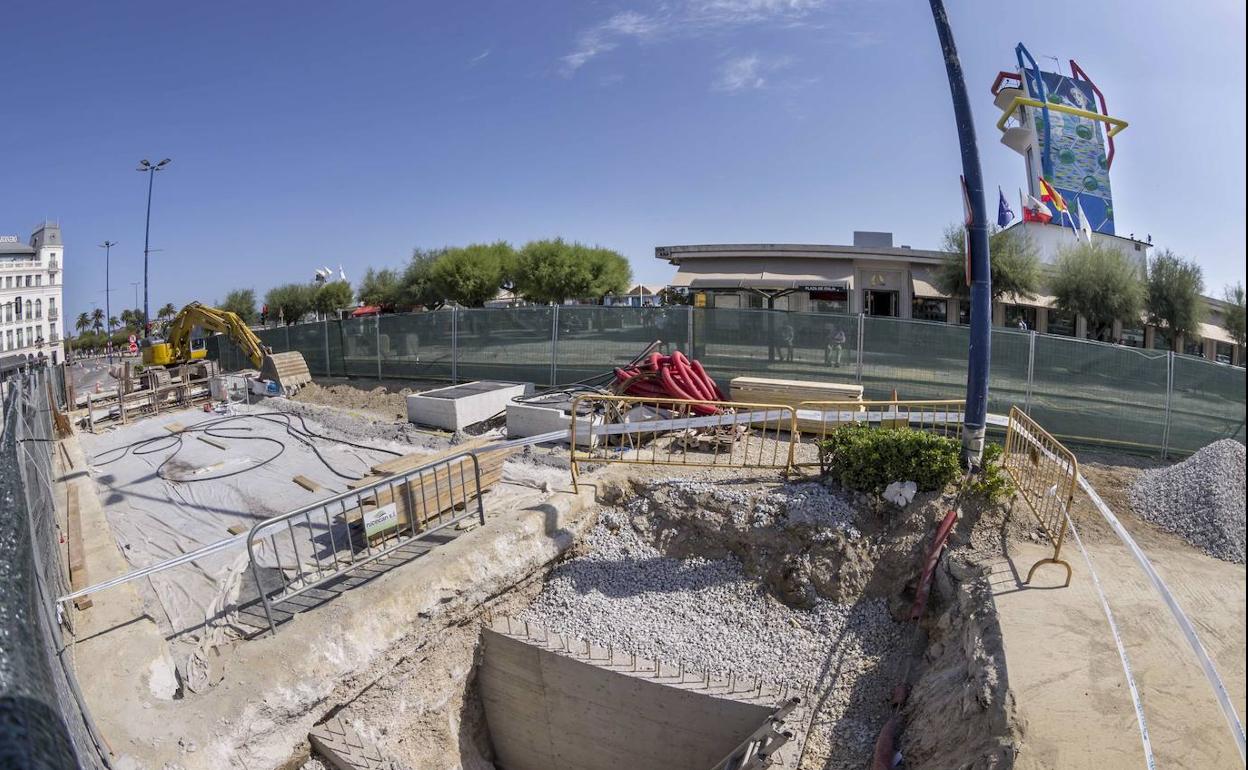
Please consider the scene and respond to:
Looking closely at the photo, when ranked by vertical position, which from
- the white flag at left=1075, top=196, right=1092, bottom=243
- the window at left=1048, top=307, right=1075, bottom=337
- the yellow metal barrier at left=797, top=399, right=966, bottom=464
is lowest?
the yellow metal barrier at left=797, top=399, right=966, bottom=464

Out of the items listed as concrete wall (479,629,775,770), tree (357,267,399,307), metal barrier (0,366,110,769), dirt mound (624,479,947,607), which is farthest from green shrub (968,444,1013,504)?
tree (357,267,399,307)

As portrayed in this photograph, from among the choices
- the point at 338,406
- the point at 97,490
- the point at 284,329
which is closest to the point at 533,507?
the point at 97,490


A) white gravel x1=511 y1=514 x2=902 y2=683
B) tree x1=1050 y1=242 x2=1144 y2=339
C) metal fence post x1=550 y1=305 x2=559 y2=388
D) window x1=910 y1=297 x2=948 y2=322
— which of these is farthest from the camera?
window x1=910 y1=297 x2=948 y2=322

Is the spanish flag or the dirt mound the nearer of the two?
the dirt mound

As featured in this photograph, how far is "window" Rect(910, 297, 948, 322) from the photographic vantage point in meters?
28.4

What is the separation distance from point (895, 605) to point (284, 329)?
20357 mm

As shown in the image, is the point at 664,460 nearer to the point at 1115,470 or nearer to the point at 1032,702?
the point at 1032,702

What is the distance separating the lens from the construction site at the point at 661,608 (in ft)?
14.7

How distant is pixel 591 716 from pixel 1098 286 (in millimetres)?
19371

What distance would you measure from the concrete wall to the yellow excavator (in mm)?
13363

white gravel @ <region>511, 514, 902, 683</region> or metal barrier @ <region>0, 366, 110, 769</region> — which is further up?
metal barrier @ <region>0, 366, 110, 769</region>

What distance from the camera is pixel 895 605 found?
22.1 feet

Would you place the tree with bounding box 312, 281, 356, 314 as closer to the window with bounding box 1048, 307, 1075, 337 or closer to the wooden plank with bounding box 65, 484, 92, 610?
the wooden plank with bounding box 65, 484, 92, 610

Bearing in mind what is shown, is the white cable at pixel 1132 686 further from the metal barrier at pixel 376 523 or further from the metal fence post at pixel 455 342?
the metal fence post at pixel 455 342
